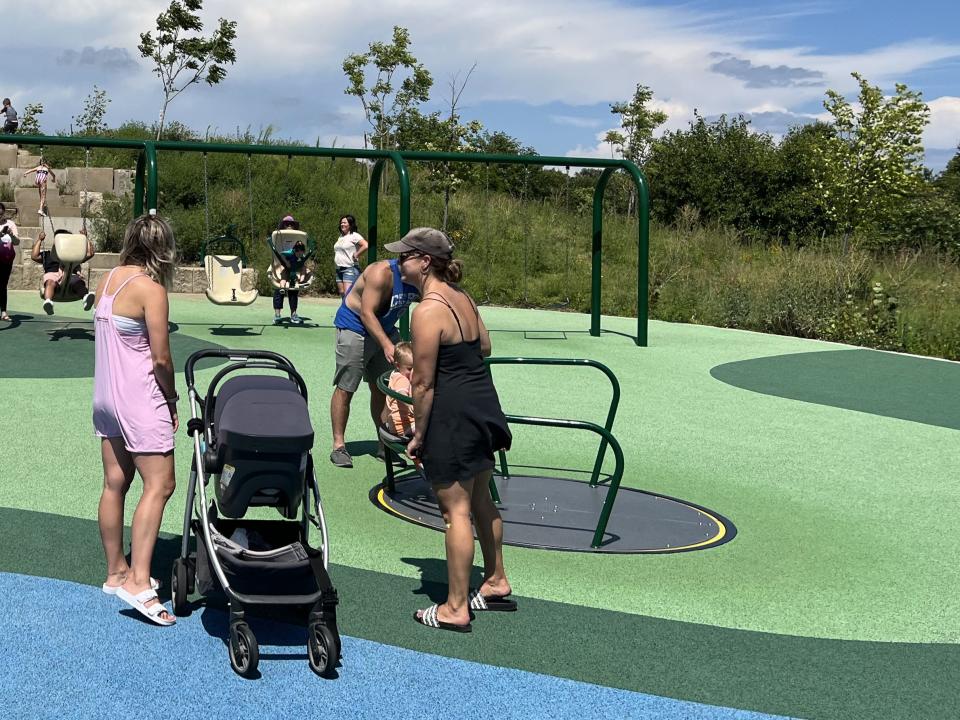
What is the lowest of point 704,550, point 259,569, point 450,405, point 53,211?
point 704,550

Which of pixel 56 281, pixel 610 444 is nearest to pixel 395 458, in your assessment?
pixel 610 444

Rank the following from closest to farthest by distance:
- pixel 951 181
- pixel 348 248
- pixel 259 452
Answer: pixel 259 452
pixel 348 248
pixel 951 181

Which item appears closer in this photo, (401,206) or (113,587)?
(113,587)

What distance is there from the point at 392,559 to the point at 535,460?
2833 millimetres

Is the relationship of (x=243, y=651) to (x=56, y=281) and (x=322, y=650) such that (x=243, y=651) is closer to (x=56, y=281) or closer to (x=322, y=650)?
(x=322, y=650)

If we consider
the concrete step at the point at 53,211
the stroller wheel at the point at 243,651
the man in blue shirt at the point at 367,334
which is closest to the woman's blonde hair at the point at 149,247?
the stroller wheel at the point at 243,651

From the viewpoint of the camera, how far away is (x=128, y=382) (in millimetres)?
4859

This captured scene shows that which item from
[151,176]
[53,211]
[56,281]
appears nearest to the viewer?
[56,281]

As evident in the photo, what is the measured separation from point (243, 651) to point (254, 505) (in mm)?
607

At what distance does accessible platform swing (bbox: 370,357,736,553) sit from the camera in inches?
252

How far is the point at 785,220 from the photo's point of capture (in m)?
35.1

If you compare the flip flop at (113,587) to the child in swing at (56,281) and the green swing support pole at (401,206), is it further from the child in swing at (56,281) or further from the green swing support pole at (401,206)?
the child in swing at (56,281)

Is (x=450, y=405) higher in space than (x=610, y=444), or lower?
higher

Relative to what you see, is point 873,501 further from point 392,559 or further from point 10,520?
point 10,520
